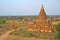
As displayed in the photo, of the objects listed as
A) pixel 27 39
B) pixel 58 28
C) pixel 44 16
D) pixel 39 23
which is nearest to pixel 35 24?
pixel 39 23

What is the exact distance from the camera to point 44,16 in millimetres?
29406

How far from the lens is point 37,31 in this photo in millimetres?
25688

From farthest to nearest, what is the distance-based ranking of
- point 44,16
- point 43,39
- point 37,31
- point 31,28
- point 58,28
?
point 44,16, point 31,28, point 37,31, point 58,28, point 43,39

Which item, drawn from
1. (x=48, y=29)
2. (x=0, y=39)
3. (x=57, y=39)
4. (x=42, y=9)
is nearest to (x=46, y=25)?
(x=48, y=29)

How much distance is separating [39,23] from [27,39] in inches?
335

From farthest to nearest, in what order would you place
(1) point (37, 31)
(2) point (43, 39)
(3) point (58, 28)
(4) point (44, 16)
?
1. (4) point (44, 16)
2. (1) point (37, 31)
3. (3) point (58, 28)
4. (2) point (43, 39)

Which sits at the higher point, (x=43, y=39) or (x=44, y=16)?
(x=44, y=16)

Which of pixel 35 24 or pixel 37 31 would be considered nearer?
pixel 37 31

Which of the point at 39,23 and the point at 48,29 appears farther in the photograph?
the point at 39,23

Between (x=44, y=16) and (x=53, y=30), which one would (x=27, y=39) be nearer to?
(x=53, y=30)

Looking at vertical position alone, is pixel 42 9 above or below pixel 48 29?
above

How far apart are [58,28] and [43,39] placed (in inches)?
130

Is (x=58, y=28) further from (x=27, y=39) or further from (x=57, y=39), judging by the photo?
(x=27, y=39)

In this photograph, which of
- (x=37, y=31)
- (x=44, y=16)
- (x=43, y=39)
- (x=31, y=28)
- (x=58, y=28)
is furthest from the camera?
(x=44, y=16)
